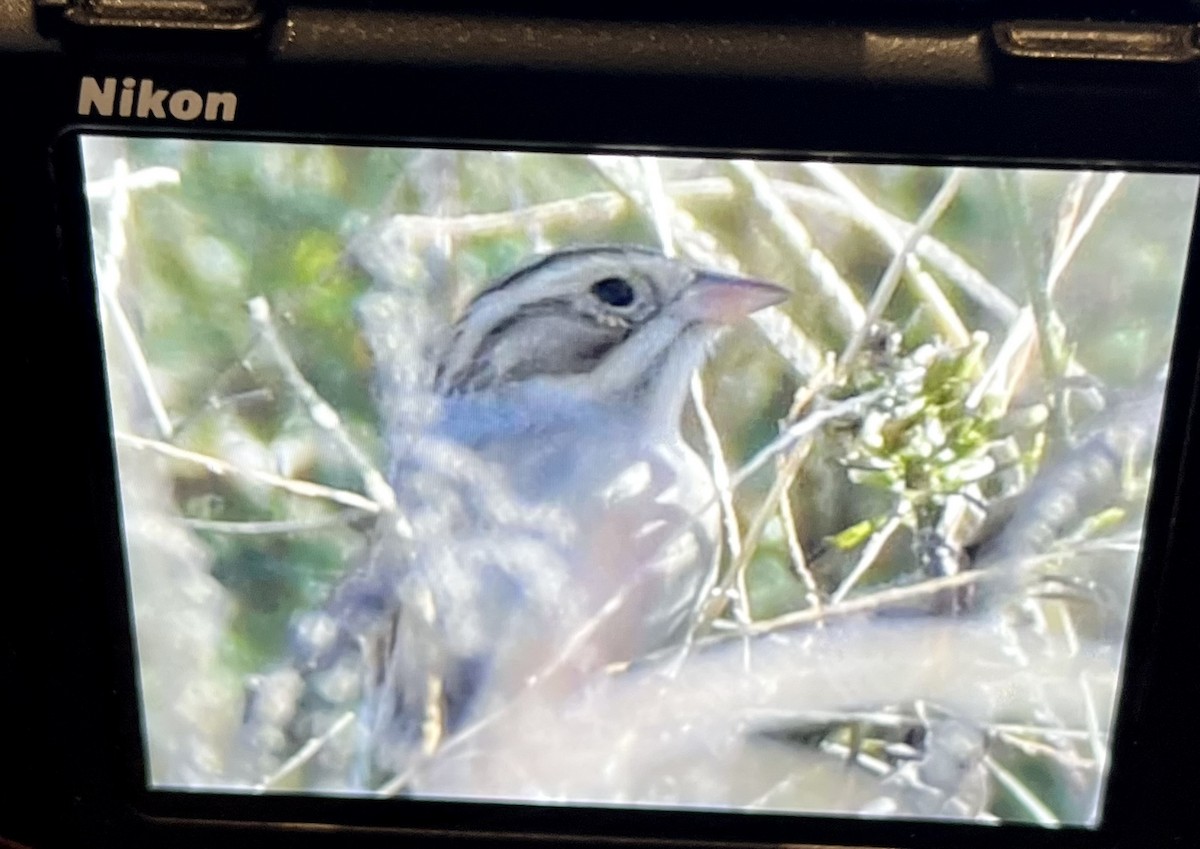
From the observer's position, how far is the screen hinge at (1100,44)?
528mm

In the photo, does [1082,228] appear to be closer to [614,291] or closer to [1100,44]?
[1100,44]

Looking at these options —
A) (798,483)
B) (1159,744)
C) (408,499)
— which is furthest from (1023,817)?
(408,499)

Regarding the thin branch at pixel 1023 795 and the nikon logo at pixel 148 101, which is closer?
the nikon logo at pixel 148 101

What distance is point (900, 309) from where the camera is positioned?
0.56 meters

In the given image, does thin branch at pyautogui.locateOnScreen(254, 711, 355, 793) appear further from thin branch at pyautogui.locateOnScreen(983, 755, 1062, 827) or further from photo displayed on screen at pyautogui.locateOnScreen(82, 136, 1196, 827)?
thin branch at pyautogui.locateOnScreen(983, 755, 1062, 827)

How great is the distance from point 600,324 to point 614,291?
0.05ft

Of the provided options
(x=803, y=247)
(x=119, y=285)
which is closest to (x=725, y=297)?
(x=803, y=247)

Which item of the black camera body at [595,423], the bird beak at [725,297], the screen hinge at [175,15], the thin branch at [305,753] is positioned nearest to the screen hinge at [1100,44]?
the black camera body at [595,423]

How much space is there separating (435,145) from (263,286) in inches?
3.5

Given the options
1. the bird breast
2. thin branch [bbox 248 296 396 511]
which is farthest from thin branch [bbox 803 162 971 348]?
thin branch [bbox 248 296 396 511]

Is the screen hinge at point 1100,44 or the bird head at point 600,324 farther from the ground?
the screen hinge at point 1100,44

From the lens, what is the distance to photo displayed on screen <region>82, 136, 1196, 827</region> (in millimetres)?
552

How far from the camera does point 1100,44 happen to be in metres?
0.53

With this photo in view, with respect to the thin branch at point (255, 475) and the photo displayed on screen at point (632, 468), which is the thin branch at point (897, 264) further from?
the thin branch at point (255, 475)
